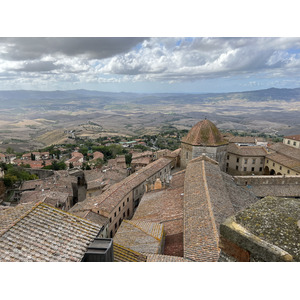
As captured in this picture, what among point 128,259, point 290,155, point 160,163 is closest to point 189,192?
point 128,259

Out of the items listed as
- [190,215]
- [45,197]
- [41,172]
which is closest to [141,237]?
[190,215]

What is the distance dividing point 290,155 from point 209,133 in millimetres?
14045

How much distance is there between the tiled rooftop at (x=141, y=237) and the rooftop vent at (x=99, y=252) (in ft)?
13.6

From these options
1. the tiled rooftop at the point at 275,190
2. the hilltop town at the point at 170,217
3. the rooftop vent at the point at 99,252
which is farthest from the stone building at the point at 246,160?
the rooftop vent at the point at 99,252

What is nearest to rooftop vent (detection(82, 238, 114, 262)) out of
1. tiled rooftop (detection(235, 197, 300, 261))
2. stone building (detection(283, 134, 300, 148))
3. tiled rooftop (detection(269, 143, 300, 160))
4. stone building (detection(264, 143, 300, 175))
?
tiled rooftop (detection(235, 197, 300, 261))

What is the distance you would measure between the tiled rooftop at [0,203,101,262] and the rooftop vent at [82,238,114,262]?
11 cm

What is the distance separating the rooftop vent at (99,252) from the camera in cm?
392

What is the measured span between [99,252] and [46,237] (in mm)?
1187

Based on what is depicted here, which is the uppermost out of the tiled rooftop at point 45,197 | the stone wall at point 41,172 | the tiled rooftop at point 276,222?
the tiled rooftop at point 276,222

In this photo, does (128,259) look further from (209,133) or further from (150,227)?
(209,133)

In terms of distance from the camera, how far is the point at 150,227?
962 centimetres

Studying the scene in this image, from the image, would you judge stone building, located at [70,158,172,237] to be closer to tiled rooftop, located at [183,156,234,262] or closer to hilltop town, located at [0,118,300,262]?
hilltop town, located at [0,118,300,262]

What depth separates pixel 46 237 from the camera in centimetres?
437

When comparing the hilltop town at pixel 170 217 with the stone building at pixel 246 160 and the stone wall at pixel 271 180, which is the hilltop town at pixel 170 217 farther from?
the stone building at pixel 246 160
